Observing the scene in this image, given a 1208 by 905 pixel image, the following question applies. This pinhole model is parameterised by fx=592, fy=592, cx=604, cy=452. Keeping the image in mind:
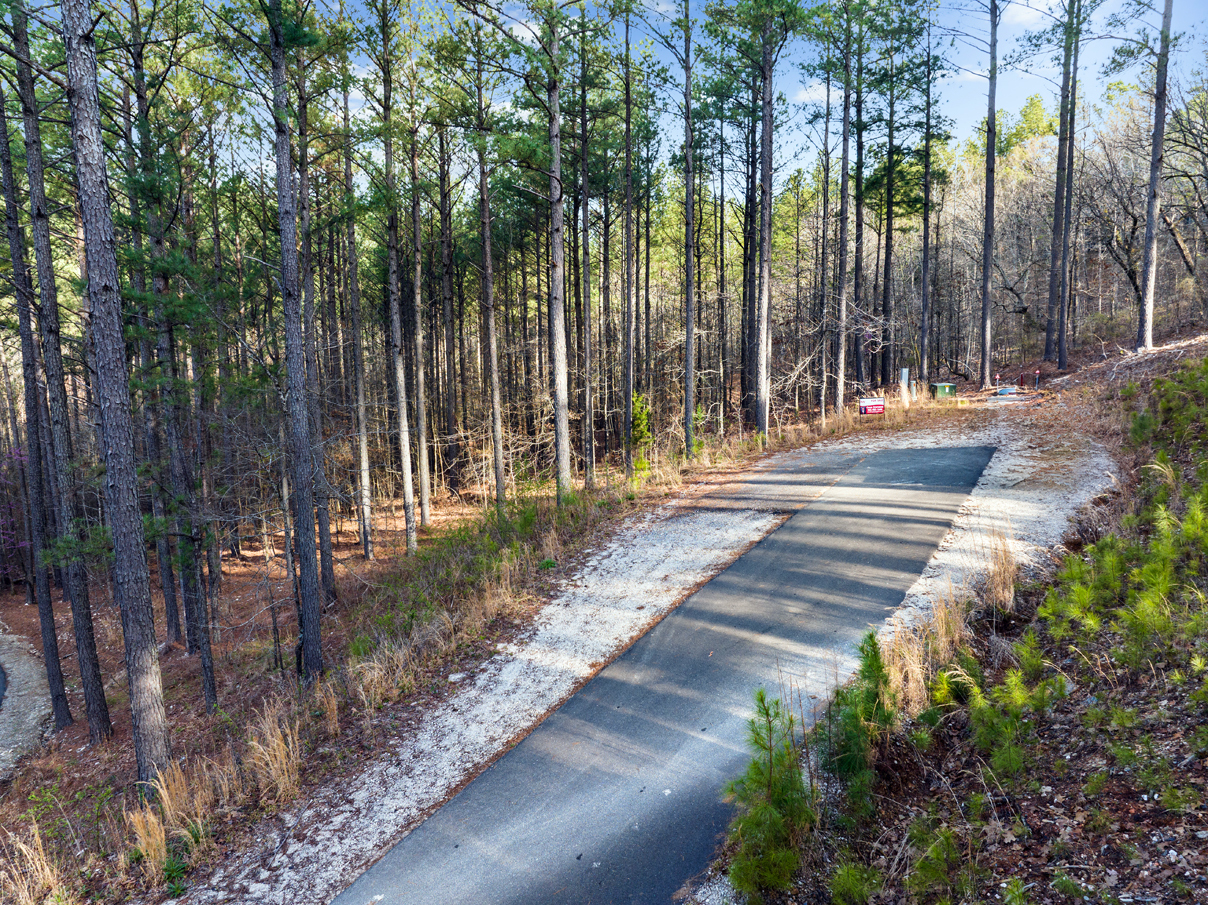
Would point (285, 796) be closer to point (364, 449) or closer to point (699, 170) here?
point (364, 449)

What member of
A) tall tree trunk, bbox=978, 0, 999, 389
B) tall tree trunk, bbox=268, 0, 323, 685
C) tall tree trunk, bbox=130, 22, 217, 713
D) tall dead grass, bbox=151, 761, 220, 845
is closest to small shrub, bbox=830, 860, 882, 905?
tall dead grass, bbox=151, 761, 220, 845

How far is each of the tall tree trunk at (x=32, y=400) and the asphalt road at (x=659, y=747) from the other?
921cm

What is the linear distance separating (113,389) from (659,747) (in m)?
6.36

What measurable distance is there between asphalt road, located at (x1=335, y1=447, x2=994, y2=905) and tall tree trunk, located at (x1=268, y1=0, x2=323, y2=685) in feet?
15.5

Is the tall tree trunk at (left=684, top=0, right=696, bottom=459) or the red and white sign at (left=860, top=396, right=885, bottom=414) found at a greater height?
the tall tree trunk at (left=684, top=0, right=696, bottom=459)

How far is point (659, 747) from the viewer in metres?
4.95

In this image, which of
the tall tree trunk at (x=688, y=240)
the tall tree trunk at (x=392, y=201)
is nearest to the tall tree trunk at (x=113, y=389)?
the tall tree trunk at (x=392, y=201)

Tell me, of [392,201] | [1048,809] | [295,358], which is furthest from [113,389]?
[1048,809]

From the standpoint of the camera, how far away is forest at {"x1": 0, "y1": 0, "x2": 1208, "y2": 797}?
28.1 ft

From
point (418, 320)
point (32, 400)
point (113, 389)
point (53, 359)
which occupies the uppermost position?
point (418, 320)

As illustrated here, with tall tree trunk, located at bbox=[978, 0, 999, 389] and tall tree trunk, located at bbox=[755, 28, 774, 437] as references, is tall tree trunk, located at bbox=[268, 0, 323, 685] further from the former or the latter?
tall tree trunk, located at bbox=[978, 0, 999, 389]

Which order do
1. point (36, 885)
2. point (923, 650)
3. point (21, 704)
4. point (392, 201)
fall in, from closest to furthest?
point (36, 885) < point (923, 650) < point (392, 201) < point (21, 704)

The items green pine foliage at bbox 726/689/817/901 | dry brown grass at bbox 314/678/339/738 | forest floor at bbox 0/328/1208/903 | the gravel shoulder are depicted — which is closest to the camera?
green pine foliage at bbox 726/689/817/901

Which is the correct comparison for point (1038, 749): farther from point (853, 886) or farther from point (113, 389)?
point (113, 389)
